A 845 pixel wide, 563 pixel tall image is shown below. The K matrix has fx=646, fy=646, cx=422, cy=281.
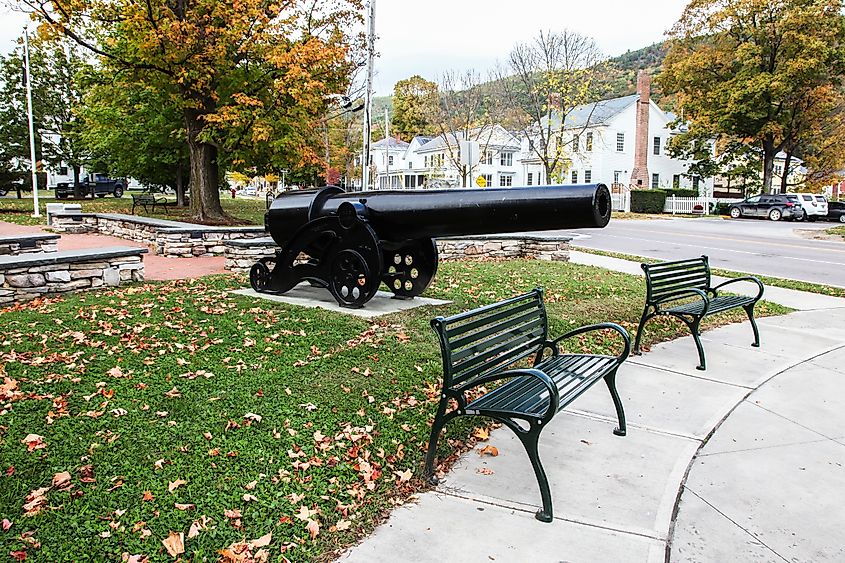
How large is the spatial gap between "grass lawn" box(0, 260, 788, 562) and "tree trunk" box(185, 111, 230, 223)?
41.5ft

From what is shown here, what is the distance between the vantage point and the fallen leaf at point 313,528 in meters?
2.97

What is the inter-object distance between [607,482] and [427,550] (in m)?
1.21

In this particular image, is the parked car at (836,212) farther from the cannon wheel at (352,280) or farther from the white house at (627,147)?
the cannon wheel at (352,280)

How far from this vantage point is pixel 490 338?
165 inches

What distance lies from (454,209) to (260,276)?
3214mm

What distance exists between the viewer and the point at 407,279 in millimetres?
7727

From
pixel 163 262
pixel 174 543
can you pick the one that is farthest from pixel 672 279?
pixel 163 262

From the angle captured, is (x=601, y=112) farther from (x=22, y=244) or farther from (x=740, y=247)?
(x=22, y=244)

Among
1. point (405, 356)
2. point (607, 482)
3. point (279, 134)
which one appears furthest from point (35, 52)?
point (607, 482)

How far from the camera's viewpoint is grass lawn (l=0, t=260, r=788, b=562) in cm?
294

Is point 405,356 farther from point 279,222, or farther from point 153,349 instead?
point 279,222

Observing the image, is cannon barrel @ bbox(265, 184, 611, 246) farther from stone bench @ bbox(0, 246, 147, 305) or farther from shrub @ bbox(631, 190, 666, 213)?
shrub @ bbox(631, 190, 666, 213)

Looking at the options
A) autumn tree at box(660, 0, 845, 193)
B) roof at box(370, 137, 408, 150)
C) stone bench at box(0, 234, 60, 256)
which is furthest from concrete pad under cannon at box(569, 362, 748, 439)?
roof at box(370, 137, 408, 150)

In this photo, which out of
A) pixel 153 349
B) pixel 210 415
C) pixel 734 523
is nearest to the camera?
pixel 734 523
